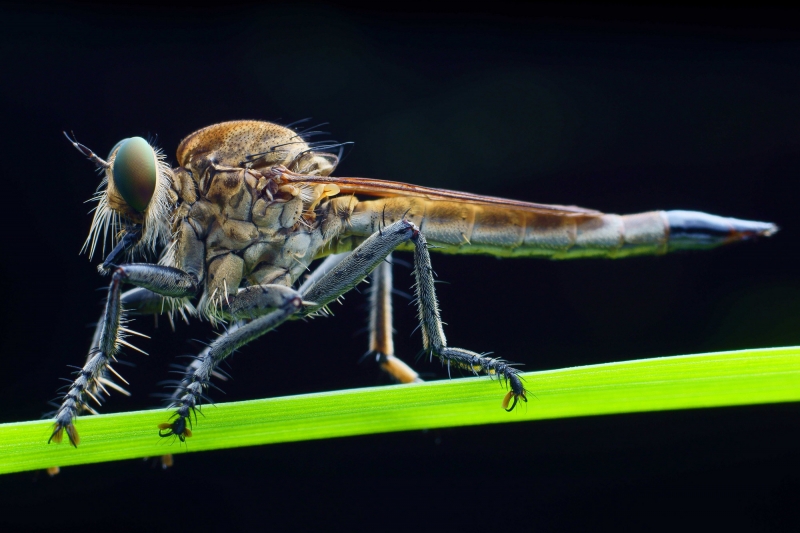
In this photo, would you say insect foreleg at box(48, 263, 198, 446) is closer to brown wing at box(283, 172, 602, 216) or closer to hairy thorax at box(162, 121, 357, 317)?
hairy thorax at box(162, 121, 357, 317)

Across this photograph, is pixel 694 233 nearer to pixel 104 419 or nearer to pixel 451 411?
pixel 451 411

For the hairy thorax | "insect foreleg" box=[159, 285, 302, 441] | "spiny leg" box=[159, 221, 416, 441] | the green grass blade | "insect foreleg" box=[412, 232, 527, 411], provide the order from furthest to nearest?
the hairy thorax, "insect foreleg" box=[412, 232, 527, 411], "spiny leg" box=[159, 221, 416, 441], "insect foreleg" box=[159, 285, 302, 441], the green grass blade

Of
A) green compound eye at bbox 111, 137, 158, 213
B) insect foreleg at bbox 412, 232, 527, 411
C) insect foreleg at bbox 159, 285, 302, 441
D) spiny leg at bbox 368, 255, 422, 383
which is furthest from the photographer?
spiny leg at bbox 368, 255, 422, 383

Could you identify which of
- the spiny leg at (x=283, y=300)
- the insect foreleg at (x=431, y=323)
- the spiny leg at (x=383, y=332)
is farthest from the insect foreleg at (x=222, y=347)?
the spiny leg at (x=383, y=332)

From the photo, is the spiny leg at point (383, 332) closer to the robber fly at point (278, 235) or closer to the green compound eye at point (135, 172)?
the robber fly at point (278, 235)

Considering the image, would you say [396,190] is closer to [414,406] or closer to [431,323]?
[431,323]

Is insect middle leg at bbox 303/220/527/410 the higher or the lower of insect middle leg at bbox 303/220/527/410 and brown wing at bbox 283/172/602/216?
the lower

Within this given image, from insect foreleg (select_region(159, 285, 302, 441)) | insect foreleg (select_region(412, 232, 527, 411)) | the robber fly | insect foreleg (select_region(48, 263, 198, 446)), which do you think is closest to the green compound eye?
the robber fly
